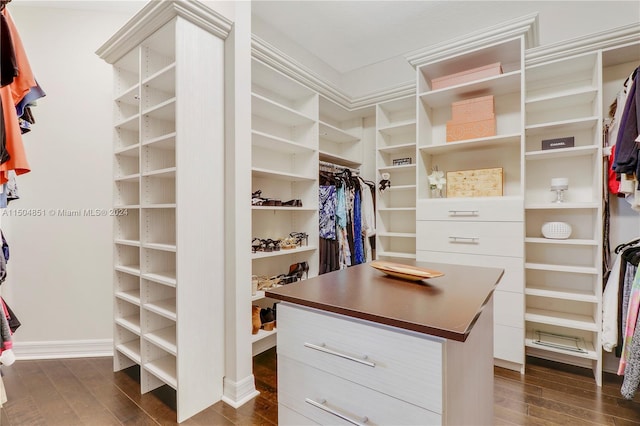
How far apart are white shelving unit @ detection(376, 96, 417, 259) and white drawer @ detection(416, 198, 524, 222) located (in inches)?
21.9

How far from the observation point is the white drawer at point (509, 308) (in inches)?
87.5

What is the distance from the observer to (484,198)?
2363mm

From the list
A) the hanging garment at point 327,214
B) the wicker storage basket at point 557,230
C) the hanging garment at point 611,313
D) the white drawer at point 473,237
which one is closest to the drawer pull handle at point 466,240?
the white drawer at point 473,237

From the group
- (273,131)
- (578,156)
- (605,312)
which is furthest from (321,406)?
(578,156)

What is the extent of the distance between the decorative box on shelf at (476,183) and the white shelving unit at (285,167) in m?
1.21

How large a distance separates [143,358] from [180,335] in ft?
1.70

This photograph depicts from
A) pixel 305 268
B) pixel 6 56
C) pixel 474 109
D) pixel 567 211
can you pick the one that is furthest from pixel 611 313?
pixel 6 56

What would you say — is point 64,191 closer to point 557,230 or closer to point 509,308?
point 509,308

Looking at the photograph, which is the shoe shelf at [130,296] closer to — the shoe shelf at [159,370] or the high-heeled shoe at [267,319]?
the shoe shelf at [159,370]

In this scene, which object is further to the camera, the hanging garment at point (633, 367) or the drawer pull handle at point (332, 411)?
the hanging garment at point (633, 367)

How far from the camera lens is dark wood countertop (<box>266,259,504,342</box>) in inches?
29.9

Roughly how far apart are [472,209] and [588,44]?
136 centimetres

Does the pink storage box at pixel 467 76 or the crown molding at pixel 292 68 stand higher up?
the crown molding at pixel 292 68

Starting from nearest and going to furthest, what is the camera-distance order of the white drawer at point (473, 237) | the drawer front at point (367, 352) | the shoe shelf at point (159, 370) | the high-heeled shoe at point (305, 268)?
the drawer front at point (367, 352), the shoe shelf at point (159, 370), the white drawer at point (473, 237), the high-heeled shoe at point (305, 268)
